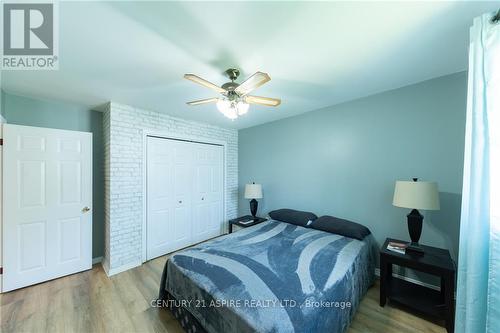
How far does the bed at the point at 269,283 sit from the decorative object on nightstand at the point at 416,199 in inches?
19.9

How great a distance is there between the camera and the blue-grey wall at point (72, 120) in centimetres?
242

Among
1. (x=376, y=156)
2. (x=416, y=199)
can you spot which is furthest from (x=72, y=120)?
(x=416, y=199)

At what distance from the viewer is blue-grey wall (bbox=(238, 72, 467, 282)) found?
2037 millimetres

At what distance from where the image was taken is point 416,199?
1840 mm

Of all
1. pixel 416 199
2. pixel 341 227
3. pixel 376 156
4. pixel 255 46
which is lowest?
pixel 341 227

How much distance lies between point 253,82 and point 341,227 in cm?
216

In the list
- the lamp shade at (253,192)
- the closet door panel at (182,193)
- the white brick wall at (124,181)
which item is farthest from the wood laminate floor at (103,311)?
the lamp shade at (253,192)

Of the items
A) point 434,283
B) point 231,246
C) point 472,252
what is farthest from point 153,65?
point 434,283

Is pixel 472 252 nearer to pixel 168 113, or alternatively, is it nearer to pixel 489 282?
pixel 489 282

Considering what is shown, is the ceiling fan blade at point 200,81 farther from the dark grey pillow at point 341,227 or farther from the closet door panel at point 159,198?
the dark grey pillow at point 341,227

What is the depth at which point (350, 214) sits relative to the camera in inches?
108

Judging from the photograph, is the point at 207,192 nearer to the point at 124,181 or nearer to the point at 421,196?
the point at 124,181

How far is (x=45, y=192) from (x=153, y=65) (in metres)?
2.28

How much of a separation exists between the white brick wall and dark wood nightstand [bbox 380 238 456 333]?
3.28m
